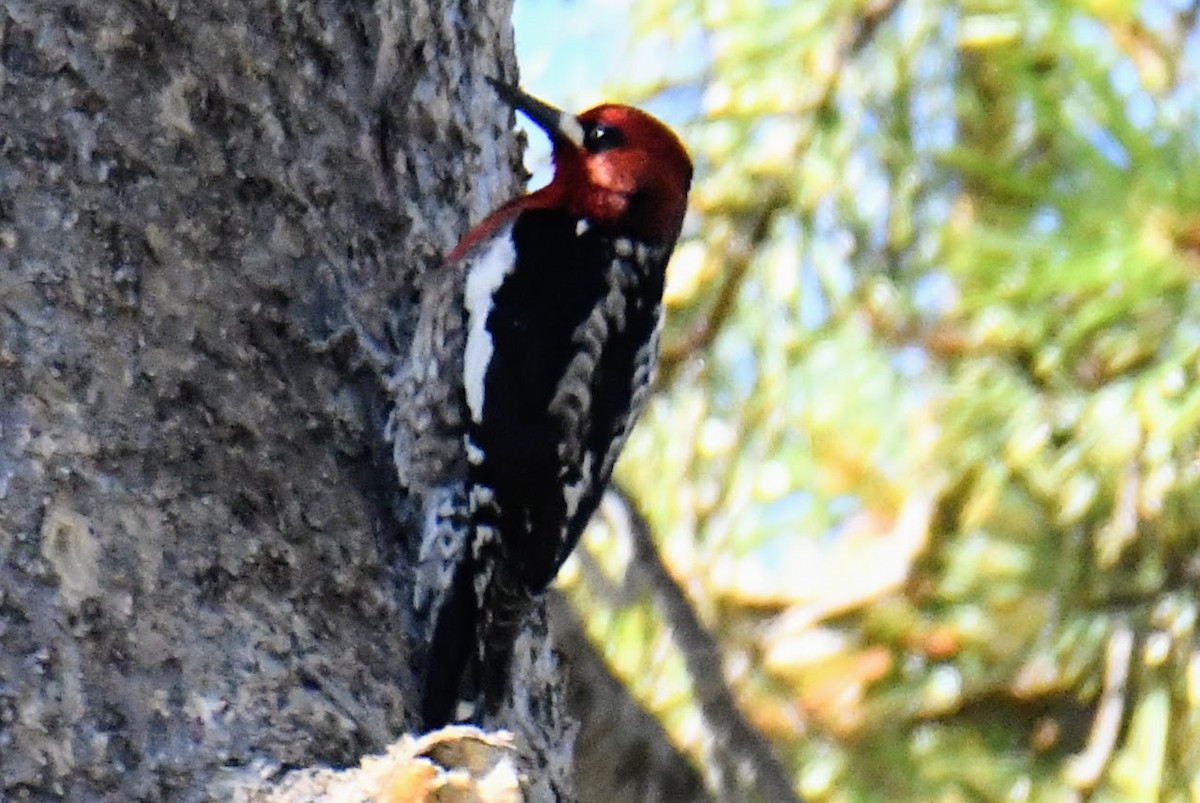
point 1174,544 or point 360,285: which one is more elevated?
point 360,285

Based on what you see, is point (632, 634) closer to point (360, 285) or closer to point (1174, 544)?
point (1174, 544)

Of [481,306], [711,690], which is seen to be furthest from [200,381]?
[711,690]

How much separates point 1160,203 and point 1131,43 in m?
0.73

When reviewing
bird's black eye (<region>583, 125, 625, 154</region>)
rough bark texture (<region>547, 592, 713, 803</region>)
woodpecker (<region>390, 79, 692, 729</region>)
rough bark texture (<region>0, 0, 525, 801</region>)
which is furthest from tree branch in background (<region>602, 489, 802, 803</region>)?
rough bark texture (<region>0, 0, 525, 801</region>)

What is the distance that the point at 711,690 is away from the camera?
250cm

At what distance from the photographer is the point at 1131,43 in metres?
3.10

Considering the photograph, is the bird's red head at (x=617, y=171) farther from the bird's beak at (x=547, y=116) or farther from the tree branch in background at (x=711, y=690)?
the tree branch in background at (x=711, y=690)

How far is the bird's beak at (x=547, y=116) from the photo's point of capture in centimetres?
228

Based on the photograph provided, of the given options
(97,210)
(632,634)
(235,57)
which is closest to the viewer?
(97,210)

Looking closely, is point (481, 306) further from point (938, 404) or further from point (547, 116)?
point (938, 404)

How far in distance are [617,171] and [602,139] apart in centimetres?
5

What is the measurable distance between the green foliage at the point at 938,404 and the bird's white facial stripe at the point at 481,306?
27.8 inches

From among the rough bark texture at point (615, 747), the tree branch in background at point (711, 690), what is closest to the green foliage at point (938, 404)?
the tree branch in background at point (711, 690)

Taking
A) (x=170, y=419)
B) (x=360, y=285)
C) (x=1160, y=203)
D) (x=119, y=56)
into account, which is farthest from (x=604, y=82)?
(x=170, y=419)
